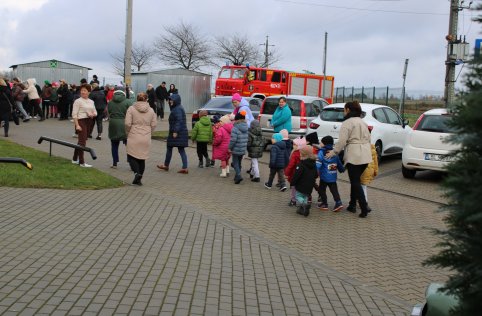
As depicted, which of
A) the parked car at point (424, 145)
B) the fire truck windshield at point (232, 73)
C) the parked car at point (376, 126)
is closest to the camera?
the parked car at point (424, 145)

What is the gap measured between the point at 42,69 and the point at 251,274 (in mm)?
30348

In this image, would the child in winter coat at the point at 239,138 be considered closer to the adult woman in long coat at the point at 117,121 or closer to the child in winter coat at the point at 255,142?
the child in winter coat at the point at 255,142

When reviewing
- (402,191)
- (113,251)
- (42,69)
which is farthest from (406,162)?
(42,69)

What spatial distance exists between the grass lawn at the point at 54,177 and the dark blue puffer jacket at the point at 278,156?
291 cm

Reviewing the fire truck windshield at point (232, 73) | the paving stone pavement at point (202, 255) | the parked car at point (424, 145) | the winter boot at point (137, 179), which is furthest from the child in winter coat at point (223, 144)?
the fire truck windshield at point (232, 73)

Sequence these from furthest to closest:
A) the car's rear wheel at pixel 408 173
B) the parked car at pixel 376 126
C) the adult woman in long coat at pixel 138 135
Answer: the parked car at pixel 376 126 → the car's rear wheel at pixel 408 173 → the adult woman in long coat at pixel 138 135

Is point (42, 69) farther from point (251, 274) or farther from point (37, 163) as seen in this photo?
point (251, 274)

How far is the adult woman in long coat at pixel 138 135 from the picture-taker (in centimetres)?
1055

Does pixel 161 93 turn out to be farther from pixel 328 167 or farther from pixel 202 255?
pixel 202 255

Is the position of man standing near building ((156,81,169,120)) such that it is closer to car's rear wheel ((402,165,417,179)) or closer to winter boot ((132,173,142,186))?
car's rear wheel ((402,165,417,179))

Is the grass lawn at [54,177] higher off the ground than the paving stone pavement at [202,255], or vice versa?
the grass lawn at [54,177]

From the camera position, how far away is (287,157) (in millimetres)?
10836

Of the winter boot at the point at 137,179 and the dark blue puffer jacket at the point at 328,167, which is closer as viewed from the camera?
the dark blue puffer jacket at the point at 328,167

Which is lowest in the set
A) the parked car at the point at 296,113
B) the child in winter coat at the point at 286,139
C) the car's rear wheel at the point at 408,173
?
the car's rear wheel at the point at 408,173
